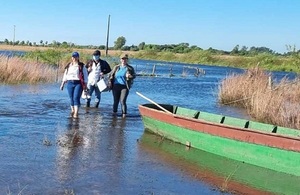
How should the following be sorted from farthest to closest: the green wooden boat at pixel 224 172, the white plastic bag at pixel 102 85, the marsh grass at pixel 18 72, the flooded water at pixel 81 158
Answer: the marsh grass at pixel 18 72, the white plastic bag at pixel 102 85, the green wooden boat at pixel 224 172, the flooded water at pixel 81 158

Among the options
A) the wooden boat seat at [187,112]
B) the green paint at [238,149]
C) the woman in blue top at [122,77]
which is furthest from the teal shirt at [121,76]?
the green paint at [238,149]

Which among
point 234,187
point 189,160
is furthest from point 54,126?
point 234,187

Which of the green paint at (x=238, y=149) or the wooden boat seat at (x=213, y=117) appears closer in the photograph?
the green paint at (x=238, y=149)

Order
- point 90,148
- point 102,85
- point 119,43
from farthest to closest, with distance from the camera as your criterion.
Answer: point 119,43, point 102,85, point 90,148

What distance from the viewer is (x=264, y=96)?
51.6ft

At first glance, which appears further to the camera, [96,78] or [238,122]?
[96,78]

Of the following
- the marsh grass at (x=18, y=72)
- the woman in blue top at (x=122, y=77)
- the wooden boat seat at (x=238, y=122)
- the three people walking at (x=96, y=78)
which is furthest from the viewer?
the marsh grass at (x=18, y=72)

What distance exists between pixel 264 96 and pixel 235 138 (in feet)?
20.8

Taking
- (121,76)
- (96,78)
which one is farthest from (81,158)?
(96,78)

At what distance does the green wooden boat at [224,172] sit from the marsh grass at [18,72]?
53.7ft

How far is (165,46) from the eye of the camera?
141 metres

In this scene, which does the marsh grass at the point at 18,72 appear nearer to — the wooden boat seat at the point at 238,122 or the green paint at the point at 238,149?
the green paint at the point at 238,149

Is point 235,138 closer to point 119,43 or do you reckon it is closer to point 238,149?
point 238,149

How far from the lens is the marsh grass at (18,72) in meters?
25.5
